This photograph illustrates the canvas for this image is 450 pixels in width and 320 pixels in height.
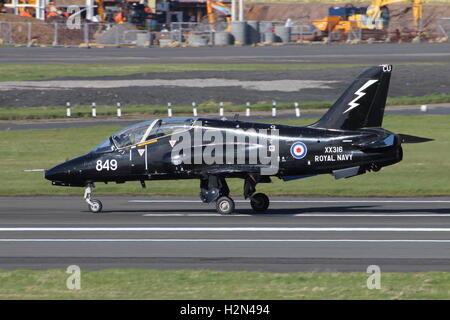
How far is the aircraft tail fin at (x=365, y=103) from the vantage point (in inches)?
916

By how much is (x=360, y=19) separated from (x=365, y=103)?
8194 centimetres

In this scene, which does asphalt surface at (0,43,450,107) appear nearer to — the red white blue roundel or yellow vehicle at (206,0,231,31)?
the red white blue roundel

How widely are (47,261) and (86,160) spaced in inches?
287

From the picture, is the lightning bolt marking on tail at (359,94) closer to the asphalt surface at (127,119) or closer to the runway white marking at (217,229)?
the runway white marking at (217,229)

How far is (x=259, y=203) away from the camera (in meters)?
24.1

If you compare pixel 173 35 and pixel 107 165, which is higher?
pixel 173 35

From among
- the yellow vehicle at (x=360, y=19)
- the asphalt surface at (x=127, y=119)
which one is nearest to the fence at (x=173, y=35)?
the yellow vehicle at (x=360, y=19)

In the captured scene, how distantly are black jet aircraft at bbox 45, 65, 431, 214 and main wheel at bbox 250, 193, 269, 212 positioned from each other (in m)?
0.03

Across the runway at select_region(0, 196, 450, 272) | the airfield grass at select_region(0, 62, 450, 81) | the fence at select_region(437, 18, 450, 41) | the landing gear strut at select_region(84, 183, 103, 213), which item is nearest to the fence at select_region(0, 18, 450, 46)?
the fence at select_region(437, 18, 450, 41)

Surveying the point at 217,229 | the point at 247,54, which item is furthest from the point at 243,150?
the point at 247,54

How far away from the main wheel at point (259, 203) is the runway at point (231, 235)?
0.24m

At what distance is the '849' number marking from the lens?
2386 centimetres

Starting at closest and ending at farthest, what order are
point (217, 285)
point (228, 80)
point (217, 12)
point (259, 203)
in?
point (217, 285) < point (259, 203) < point (228, 80) < point (217, 12)

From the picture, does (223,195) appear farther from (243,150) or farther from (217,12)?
(217,12)
